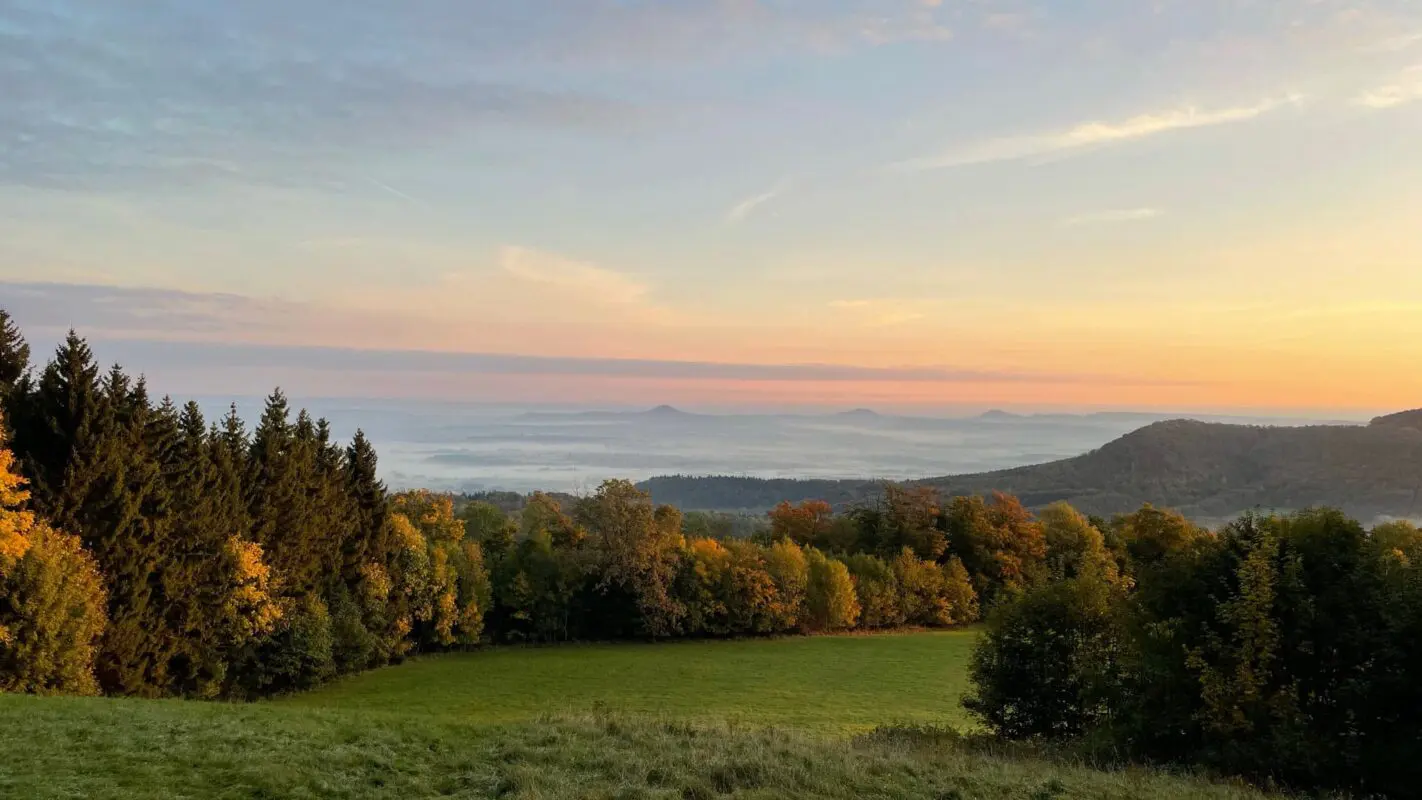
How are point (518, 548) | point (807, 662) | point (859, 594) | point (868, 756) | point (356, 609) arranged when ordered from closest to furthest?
point (868, 756) → point (356, 609) → point (807, 662) → point (518, 548) → point (859, 594)

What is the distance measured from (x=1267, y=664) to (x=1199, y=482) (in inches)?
7521

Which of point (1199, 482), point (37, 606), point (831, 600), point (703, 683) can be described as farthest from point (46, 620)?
point (1199, 482)

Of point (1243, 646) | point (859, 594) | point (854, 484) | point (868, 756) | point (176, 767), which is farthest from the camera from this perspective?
point (854, 484)

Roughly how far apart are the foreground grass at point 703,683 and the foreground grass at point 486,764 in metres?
12.1

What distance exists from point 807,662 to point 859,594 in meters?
15.8

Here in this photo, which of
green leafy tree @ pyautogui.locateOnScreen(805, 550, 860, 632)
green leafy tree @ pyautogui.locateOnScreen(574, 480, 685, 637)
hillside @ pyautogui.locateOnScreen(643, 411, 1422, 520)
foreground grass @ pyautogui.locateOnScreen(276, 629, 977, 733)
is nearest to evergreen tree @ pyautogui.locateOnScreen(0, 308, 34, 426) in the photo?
foreground grass @ pyautogui.locateOnScreen(276, 629, 977, 733)

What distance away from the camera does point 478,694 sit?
3903 cm

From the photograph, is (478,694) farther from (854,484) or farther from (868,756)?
(854,484)

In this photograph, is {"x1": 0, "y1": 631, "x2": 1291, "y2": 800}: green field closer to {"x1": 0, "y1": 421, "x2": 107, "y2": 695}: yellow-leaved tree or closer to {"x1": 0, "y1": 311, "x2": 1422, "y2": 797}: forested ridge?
{"x1": 0, "y1": 311, "x2": 1422, "y2": 797}: forested ridge

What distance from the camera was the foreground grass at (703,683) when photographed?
34.2 m

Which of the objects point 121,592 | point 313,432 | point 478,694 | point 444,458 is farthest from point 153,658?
point 444,458

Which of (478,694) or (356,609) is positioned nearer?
(478,694)

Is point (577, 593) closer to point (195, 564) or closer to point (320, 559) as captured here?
point (320, 559)

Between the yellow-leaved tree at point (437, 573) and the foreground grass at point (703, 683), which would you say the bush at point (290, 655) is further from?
the yellow-leaved tree at point (437, 573)
